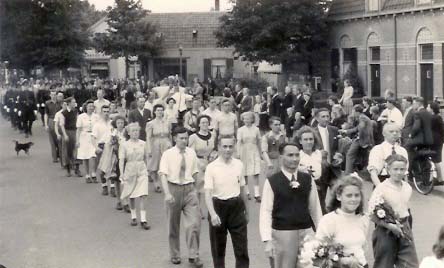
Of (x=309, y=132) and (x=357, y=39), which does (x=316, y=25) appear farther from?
(x=309, y=132)

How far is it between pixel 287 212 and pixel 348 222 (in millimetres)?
722

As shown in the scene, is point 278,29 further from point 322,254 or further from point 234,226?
point 322,254

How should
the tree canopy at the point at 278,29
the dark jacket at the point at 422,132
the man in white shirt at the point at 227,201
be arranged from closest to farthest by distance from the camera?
1. the man in white shirt at the point at 227,201
2. the dark jacket at the point at 422,132
3. the tree canopy at the point at 278,29

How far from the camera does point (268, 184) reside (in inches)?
258

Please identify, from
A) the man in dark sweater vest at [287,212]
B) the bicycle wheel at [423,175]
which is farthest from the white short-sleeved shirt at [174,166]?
the bicycle wheel at [423,175]

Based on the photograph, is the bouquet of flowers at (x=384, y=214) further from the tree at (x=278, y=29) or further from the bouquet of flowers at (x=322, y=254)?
the tree at (x=278, y=29)

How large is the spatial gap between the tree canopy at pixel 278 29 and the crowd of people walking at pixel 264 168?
1341cm

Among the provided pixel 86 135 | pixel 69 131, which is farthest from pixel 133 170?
pixel 69 131

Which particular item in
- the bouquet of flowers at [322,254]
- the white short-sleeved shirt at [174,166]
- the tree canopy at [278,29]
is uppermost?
the tree canopy at [278,29]

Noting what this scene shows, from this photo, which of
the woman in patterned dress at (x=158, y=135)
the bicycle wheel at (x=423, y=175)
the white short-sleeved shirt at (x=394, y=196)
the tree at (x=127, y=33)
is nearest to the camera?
the white short-sleeved shirt at (x=394, y=196)

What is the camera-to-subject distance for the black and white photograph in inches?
259

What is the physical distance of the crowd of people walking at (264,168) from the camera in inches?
255

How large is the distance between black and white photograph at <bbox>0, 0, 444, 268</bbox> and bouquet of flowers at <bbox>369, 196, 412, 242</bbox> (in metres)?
0.02

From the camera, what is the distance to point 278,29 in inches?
1359
